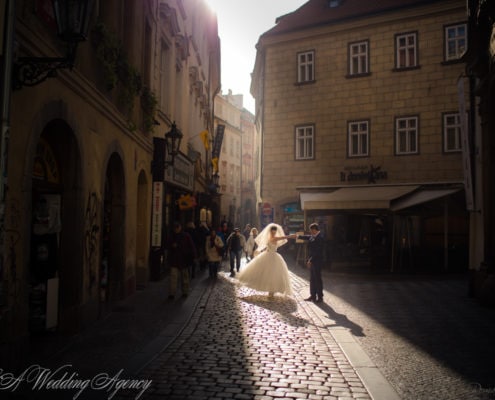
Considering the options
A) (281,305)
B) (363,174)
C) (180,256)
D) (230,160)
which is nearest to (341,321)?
(281,305)

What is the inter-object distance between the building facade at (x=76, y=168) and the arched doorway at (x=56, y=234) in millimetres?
16

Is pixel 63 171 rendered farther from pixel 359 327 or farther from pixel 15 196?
pixel 359 327

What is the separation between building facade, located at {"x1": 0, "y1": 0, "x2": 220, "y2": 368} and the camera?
5.72m

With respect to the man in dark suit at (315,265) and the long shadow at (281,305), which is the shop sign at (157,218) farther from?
the man in dark suit at (315,265)

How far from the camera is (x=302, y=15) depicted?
28969 mm

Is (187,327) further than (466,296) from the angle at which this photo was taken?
No

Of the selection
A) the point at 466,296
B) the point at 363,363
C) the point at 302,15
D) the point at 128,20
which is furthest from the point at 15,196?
the point at 302,15

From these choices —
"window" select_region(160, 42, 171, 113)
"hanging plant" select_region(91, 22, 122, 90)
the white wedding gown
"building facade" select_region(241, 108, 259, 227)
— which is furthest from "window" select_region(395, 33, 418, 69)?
"building facade" select_region(241, 108, 259, 227)

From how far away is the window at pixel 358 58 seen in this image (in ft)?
84.8

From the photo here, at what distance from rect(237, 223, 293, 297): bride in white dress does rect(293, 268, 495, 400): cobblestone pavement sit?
3.80 feet

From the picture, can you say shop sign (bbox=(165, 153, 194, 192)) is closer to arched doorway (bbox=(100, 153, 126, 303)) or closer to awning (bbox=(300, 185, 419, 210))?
arched doorway (bbox=(100, 153, 126, 303))

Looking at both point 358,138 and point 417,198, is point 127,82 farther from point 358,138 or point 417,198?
point 358,138

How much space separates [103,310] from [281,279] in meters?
4.09

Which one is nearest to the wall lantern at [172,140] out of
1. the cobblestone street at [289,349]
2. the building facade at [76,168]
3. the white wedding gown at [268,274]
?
the building facade at [76,168]
